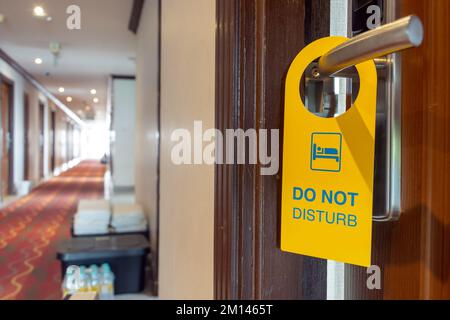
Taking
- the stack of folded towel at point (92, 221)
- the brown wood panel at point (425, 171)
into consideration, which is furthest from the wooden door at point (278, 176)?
the stack of folded towel at point (92, 221)

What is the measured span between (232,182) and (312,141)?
17cm

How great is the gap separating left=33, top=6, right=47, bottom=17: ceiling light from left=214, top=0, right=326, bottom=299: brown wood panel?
4.26ft

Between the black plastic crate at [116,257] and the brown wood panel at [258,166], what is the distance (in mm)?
1881

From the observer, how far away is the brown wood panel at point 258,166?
0.45 m

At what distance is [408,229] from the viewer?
316 mm

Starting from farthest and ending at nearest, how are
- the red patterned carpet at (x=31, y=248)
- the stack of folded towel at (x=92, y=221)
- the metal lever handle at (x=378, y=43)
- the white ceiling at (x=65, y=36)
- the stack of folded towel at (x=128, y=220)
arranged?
the stack of folded towel at (x=128, y=220)
the stack of folded towel at (x=92, y=221)
the red patterned carpet at (x=31, y=248)
the white ceiling at (x=65, y=36)
the metal lever handle at (x=378, y=43)

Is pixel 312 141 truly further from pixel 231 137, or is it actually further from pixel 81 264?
pixel 81 264

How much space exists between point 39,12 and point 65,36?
645 mm

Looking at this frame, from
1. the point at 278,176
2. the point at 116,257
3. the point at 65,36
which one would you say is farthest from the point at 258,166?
the point at 65,36

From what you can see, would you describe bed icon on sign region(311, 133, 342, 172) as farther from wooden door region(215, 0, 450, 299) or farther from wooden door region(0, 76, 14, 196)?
wooden door region(0, 76, 14, 196)

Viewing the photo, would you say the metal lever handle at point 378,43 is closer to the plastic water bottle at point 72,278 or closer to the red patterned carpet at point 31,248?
the red patterned carpet at point 31,248

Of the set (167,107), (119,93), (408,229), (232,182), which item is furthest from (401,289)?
(119,93)

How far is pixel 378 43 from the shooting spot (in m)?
0.25

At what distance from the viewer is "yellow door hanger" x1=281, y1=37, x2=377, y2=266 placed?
331mm
